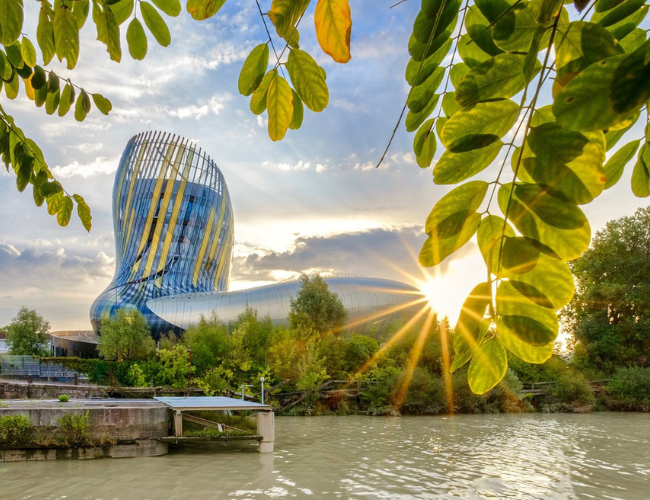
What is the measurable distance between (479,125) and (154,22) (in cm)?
101

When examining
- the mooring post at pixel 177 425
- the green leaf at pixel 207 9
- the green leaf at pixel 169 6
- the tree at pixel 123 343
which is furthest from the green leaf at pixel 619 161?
the tree at pixel 123 343

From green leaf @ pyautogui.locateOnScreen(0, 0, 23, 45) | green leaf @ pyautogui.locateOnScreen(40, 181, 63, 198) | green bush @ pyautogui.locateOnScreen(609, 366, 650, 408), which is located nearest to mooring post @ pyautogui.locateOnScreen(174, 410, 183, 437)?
green leaf @ pyautogui.locateOnScreen(40, 181, 63, 198)

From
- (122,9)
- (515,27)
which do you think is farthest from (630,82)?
(122,9)

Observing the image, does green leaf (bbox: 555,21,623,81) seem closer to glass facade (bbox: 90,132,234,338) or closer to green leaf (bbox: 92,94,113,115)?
green leaf (bbox: 92,94,113,115)

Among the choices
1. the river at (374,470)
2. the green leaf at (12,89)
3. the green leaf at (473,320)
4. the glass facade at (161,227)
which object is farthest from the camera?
the glass facade at (161,227)

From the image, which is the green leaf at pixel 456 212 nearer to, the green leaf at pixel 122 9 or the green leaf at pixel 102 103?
the green leaf at pixel 122 9

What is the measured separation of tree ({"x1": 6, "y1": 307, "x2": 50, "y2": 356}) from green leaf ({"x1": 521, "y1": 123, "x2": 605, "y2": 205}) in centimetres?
5035

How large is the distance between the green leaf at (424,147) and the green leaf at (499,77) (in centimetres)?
54

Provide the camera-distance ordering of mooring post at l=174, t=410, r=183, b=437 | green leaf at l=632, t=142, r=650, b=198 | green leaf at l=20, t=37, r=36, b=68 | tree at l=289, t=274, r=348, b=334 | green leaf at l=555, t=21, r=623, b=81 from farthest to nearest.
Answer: tree at l=289, t=274, r=348, b=334
mooring post at l=174, t=410, r=183, b=437
green leaf at l=20, t=37, r=36, b=68
green leaf at l=632, t=142, r=650, b=198
green leaf at l=555, t=21, r=623, b=81

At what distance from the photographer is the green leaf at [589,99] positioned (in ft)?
1.80

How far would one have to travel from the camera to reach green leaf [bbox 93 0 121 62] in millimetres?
1439

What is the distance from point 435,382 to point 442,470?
13.5m

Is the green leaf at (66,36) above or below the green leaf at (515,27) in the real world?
above

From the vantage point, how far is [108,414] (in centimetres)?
1278
